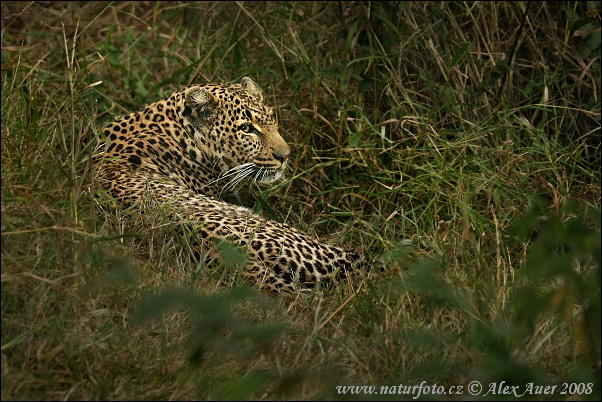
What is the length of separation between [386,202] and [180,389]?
2.78 meters

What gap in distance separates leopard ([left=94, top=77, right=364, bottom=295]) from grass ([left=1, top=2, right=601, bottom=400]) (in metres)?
0.19

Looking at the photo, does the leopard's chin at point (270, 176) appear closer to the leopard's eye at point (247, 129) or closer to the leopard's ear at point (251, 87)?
the leopard's eye at point (247, 129)

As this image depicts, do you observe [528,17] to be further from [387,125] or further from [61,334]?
[61,334]

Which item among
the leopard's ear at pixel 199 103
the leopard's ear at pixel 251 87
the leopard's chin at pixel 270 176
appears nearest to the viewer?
the leopard's ear at pixel 199 103

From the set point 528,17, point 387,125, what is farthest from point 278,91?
point 528,17

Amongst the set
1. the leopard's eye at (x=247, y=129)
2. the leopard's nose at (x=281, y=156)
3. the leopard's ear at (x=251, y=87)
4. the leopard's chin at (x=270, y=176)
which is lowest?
the leopard's chin at (x=270, y=176)

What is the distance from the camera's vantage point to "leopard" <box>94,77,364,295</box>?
5.92 m

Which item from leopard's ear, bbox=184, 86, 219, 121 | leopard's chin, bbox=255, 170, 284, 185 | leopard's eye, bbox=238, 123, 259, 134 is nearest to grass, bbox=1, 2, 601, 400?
leopard's chin, bbox=255, 170, 284, 185

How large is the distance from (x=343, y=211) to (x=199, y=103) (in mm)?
1208

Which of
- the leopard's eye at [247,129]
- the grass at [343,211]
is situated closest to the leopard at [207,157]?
the leopard's eye at [247,129]

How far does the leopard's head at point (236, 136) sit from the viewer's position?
22.4 feet

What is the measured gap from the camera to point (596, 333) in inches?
157

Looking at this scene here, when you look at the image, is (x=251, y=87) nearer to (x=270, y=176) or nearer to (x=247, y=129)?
(x=247, y=129)

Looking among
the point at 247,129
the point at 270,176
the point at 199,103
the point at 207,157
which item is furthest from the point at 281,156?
the point at 199,103
